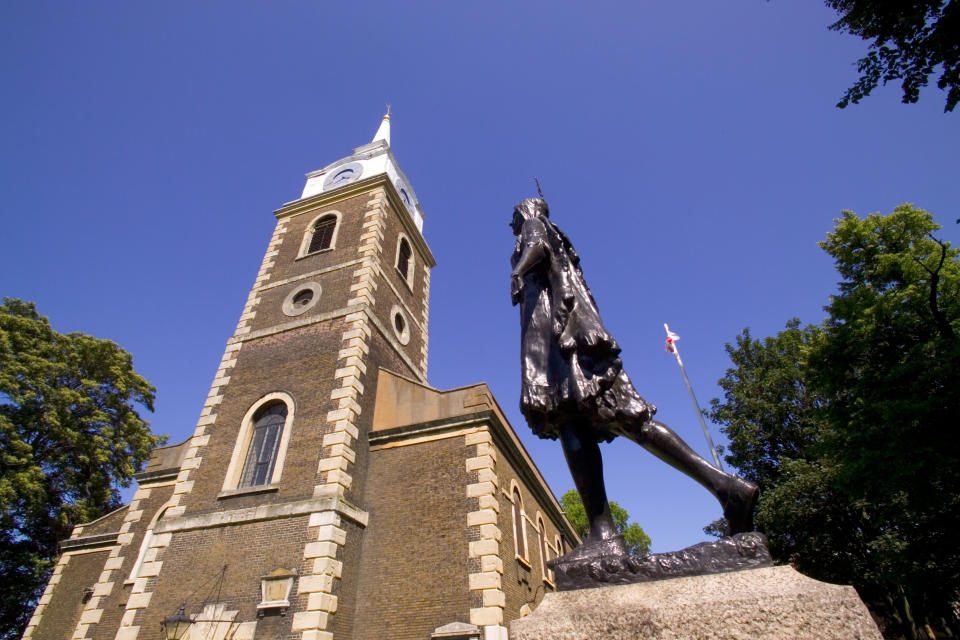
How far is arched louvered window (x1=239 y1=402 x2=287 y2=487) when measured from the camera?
1196 cm

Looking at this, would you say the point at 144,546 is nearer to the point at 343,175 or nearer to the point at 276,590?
the point at 276,590

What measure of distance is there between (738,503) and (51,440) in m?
24.9

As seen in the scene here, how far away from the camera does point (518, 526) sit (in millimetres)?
12609

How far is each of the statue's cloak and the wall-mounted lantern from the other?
8.21 metres

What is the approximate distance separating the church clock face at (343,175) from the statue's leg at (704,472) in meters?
19.6

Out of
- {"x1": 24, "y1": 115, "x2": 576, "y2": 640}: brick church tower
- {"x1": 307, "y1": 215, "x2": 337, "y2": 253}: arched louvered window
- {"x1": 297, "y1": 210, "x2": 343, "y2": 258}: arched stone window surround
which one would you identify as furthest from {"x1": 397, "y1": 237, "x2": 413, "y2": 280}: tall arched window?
{"x1": 307, "y1": 215, "x2": 337, "y2": 253}: arched louvered window

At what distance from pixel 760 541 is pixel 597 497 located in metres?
0.98

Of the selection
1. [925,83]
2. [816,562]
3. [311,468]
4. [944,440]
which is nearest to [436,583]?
[311,468]

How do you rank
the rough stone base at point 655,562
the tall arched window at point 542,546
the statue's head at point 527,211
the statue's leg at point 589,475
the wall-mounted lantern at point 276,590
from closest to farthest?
1. the rough stone base at point 655,562
2. the statue's leg at point 589,475
3. the statue's head at point 527,211
4. the wall-mounted lantern at point 276,590
5. the tall arched window at point 542,546

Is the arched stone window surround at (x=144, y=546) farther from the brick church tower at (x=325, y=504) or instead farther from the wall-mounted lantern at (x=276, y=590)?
the wall-mounted lantern at (x=276, y=590)

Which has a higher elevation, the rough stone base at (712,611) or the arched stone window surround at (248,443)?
the arched stone window surround at (248,443)

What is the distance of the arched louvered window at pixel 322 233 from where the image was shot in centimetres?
1786

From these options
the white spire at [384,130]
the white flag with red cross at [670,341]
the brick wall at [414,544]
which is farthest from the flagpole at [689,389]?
the white spire at [384,130]

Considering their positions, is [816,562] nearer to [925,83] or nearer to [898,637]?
[898,637]
